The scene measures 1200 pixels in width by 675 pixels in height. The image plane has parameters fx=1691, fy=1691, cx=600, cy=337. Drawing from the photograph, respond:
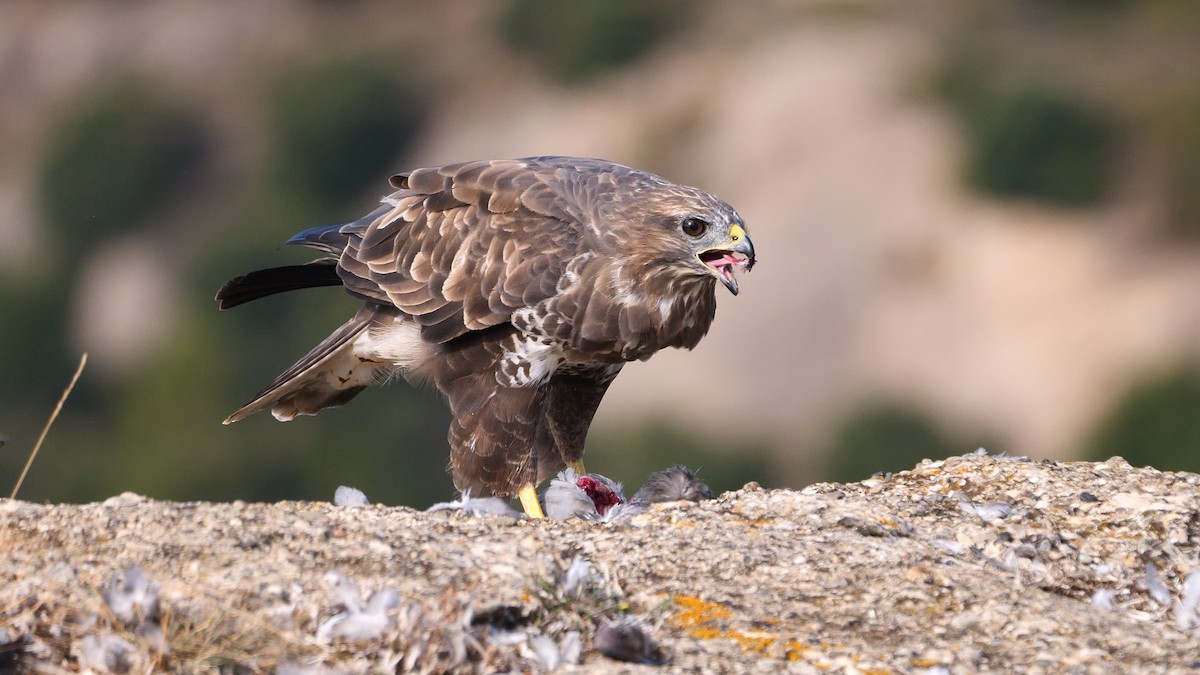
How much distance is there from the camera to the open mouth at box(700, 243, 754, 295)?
264 inches

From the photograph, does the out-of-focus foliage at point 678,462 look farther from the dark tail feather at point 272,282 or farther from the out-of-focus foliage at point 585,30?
the dark tail feather at point 272,282

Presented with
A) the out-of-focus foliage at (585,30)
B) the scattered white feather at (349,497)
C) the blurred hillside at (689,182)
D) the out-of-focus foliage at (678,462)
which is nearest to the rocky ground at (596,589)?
the scattered white feather at (349,497)

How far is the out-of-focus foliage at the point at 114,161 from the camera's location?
206 ft

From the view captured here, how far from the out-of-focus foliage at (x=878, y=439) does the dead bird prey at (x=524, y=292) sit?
3487 centimetres

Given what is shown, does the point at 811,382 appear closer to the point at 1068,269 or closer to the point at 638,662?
the point at 1068,269

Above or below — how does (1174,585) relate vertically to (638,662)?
above

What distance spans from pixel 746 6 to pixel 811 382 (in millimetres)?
19999

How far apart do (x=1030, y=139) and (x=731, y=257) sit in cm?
4634

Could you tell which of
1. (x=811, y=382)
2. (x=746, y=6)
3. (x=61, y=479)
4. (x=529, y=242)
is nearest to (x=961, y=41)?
(x=746, y=6)

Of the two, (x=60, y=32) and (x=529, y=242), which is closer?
(x=529, y=242)

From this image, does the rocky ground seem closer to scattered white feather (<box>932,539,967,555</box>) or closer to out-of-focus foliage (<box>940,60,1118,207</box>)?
scattered white feather (<box>932,539,967,555</box>)

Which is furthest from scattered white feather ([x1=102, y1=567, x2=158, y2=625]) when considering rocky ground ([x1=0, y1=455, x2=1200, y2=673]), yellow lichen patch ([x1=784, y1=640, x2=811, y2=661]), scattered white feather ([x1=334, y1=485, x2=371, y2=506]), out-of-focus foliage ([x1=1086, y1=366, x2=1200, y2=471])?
out-of-focus foliage ([x1=1086, y1=366, x2=1200, y2=471])

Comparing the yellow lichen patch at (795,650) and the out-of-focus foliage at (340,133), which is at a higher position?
the out-of-focus foliage at (340,133)

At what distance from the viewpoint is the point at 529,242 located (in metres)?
7.00
